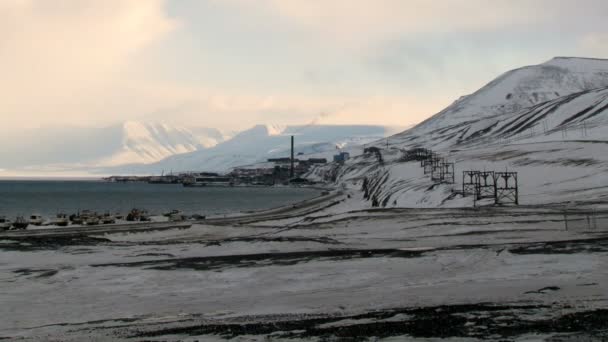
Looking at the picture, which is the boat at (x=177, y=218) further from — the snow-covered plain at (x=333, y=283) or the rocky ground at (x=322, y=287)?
the rocky ground at (x=322, y=287)

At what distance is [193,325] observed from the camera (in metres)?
18.8

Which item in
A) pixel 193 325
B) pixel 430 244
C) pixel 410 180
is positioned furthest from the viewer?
pixel 410 180

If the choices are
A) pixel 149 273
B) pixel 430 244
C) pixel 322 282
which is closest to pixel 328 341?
pixel 322 282

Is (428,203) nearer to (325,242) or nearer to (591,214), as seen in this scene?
(591,214)

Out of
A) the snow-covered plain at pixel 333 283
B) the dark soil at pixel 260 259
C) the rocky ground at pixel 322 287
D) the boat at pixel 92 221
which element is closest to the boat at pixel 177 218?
the boat at pixel 92 221

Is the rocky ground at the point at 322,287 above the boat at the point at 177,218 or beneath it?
above

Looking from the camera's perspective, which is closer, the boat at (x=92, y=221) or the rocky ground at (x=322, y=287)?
the rocky ground at (x=322, y=287)

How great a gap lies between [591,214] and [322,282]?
28365mm

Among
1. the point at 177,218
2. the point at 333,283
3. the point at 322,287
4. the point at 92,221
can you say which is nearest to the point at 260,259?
the point at 333,283

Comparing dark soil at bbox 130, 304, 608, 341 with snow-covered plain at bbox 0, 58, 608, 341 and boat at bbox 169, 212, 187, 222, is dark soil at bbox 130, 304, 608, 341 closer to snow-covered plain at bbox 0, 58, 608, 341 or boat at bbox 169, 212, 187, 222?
snow-covered plain at bbox 0, 58, 608, 341

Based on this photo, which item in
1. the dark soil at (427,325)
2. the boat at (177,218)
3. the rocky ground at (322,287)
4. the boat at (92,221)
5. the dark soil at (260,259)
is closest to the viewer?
the dark soil at (427,325)

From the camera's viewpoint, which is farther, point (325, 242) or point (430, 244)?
point (325, 242)

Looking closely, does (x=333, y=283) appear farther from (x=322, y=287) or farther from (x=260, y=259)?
(x=260, y=259)

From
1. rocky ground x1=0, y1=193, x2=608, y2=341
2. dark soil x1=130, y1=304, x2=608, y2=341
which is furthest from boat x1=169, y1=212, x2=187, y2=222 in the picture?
dark soil x1=130, y1=304, x2=608, y2=341
